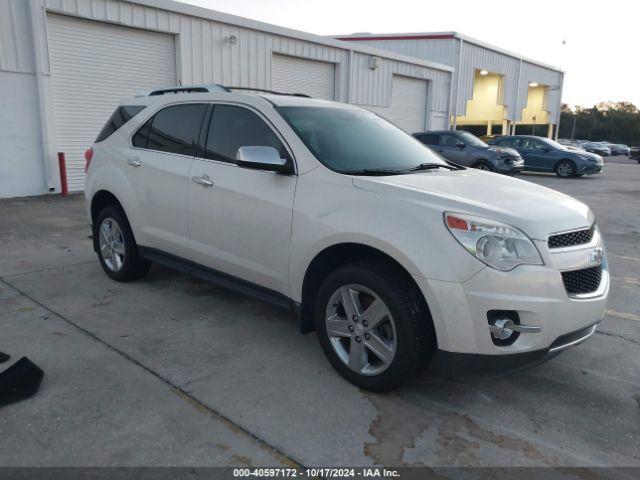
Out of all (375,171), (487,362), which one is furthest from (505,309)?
(375,171)

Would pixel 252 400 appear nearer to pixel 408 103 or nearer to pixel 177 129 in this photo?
pixel 177 129

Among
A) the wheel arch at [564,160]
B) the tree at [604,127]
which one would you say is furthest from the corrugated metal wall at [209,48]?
the tree at [604,127]

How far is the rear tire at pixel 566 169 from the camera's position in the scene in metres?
17.9

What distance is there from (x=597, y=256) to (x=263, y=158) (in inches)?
84.7

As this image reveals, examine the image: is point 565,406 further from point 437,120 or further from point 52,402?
point 437,120

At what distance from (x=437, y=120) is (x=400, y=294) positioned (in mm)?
21732

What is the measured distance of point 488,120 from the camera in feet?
124

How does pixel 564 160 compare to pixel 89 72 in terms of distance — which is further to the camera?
pixel 564 160

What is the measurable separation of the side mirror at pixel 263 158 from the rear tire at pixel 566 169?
673 inches

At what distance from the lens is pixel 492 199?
3.01 metres

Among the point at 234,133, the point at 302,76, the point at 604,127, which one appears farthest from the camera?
the point at 604,127

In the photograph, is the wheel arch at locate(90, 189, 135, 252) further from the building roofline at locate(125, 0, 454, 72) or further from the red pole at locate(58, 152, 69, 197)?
the building roofline at locate(125, 0, 454, 72)

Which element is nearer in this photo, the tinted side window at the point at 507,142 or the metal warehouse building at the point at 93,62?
the metal warehouse building at the point at 93,62

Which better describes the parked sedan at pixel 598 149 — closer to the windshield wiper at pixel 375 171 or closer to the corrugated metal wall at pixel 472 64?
the corrugated metal wall at pixel 472 64
